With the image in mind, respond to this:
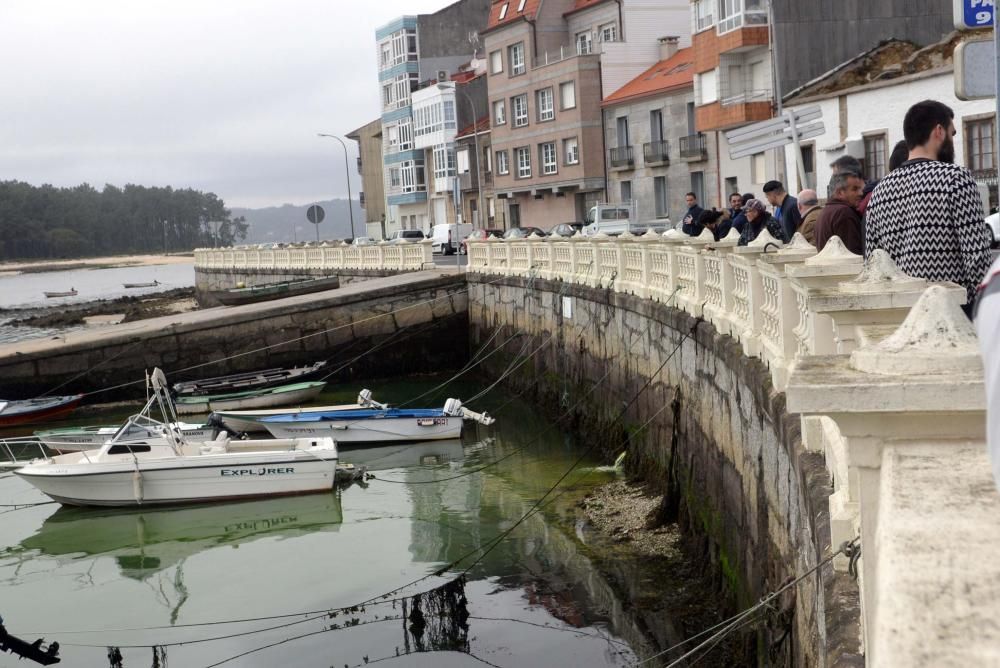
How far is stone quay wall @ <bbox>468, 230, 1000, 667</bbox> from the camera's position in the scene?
204 cm

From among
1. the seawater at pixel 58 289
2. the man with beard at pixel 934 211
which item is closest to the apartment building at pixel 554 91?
the seawater at pixel 58 289

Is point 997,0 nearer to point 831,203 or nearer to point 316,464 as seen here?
point 831,203

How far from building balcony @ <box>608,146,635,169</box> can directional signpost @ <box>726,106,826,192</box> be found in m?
33.7

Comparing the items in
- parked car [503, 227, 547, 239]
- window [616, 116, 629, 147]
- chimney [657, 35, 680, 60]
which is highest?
chimney [657, 35, 680, 60]

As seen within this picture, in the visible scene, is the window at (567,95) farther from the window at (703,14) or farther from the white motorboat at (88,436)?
the white motorboat at (88,436)

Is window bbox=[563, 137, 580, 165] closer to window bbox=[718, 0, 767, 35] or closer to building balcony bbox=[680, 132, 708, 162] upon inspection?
building balcony bbox=[680, 132, 708, 162]

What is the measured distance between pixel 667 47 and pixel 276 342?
2725 centimetres

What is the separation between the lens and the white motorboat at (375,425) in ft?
66.5

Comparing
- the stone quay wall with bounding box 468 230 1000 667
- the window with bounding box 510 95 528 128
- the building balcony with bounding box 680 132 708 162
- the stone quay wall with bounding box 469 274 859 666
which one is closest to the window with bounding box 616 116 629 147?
the building balcony with bounding box 680 132 708 162

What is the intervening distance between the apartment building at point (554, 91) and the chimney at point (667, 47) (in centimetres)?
33

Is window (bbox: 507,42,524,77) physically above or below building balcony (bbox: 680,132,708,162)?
above

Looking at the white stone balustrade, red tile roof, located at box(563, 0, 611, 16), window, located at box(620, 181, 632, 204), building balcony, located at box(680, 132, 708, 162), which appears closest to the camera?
the white stone balustrade

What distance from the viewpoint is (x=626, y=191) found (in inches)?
1864

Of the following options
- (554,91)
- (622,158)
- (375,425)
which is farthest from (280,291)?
(554,91)
